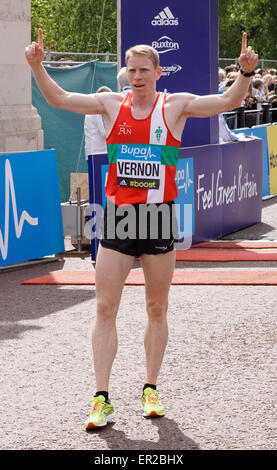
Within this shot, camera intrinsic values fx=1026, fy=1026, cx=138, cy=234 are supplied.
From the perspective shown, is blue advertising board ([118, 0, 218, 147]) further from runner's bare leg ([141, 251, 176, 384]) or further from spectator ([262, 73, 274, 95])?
spectator ([262, 73, 274, 95])

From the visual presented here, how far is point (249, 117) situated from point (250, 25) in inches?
1869

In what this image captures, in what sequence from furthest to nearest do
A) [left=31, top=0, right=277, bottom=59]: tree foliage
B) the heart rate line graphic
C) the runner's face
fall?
[left=31, top=0, right=277, bottom=59]: tree foliage
the heart rate line graphic
the runner's face

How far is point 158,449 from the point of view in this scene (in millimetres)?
5035

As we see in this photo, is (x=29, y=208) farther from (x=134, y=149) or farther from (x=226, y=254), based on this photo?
(x=134, y=149)

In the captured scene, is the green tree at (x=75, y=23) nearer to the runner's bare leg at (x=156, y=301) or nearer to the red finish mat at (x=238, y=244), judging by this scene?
the red finish mat at (x=238, y=244)

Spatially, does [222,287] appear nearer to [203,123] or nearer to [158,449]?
[203,123]

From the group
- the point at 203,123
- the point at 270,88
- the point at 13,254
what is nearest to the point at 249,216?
the point at 203,123

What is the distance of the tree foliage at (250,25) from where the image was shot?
63.1m

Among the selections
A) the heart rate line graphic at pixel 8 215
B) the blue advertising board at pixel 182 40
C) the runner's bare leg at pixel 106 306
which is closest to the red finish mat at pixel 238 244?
the blue advertising board at pixel 182 40

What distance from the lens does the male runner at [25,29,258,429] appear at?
5527mm

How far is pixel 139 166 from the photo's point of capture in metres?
5.54

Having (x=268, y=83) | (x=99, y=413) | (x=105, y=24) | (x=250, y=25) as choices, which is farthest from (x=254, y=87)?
(x=250, y=25)

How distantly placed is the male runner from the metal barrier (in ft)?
39.4

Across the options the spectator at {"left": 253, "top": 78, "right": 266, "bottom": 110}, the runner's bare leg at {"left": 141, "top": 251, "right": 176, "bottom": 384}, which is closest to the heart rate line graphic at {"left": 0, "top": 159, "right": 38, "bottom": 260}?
the runner's bare leg at {"left": 141, "top": 251, "right": 176, "bottom": 384}
